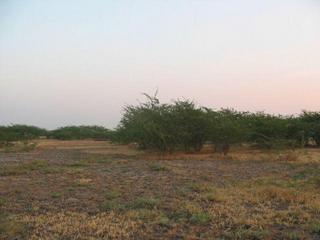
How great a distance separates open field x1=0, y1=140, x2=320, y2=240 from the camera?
8398mm

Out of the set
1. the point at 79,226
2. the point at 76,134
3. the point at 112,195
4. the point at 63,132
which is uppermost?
the point at 63,132

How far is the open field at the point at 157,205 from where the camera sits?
8.40 m

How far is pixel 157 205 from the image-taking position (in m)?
10.7

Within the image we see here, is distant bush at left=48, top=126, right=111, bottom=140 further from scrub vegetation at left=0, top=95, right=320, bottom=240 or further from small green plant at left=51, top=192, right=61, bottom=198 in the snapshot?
small green plant at left=51, top=192, right=61, bottom=198

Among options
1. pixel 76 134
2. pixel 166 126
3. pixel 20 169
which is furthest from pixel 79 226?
pixel 76 134

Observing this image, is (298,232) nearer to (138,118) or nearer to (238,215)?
(238,215)

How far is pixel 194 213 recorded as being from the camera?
9.80 m

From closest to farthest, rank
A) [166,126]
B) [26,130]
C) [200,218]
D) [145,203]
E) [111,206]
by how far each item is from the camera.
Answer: [200,218] → [111,206] → [145,203] → [166,126] → [26,130]

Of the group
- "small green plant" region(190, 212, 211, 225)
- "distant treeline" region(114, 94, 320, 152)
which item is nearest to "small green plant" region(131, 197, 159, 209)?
"small green plant" region(190, 212, 211, 225)

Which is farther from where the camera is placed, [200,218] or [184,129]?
A: [184,129]

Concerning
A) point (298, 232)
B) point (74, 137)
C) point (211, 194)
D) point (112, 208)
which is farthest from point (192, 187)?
point (74, 137)

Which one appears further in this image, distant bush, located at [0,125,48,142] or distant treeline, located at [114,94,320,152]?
distant bush, located at [0,125,48,142]

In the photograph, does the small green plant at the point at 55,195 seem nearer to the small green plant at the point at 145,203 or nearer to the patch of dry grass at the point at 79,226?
the small green plant at the point at 145,203

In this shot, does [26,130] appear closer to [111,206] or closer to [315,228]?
[111,206]
